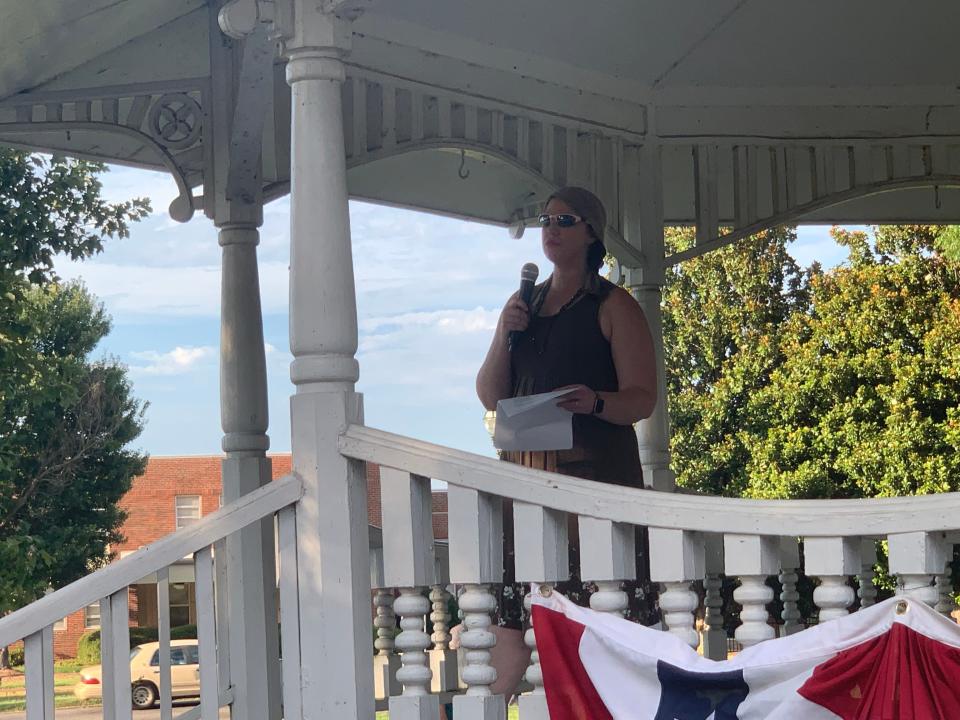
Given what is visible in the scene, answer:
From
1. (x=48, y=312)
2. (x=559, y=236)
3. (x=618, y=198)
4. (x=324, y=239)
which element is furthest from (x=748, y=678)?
(x=48, y=312)

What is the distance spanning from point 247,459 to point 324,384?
1641 mm

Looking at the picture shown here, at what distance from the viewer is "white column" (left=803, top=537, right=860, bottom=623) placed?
233cm

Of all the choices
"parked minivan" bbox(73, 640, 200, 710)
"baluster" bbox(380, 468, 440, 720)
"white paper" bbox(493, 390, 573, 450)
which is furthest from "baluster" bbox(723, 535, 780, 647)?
"parked minivan" bbox(73, 640, 200, 710)

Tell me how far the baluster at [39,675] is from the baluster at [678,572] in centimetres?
126

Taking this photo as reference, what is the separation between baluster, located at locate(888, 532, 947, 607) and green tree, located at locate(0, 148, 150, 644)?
11.4 metres

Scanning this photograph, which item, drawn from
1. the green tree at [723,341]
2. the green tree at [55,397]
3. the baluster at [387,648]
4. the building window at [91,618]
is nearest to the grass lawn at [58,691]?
the building window at [91,618]

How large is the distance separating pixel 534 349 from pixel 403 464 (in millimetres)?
893

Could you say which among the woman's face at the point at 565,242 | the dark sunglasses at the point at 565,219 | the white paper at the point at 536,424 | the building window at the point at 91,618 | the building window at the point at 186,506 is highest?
the dark sunglasses at the point at 565,219

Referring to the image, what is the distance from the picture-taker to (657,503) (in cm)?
249

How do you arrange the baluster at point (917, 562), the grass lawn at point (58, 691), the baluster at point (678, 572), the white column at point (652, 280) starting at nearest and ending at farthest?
1. the baluster at point (917, 562)
2. the baluster at point (678, 572)
3. the white column at point (652, 280)
4. the grass lawn at point (58, 691)

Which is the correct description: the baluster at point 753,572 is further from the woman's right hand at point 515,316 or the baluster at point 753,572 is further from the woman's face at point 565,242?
the woman's face at point 565,242

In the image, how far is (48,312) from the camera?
34.1m

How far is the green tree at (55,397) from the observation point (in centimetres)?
1400

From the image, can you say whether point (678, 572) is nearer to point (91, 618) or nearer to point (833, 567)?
point (833, 567)
